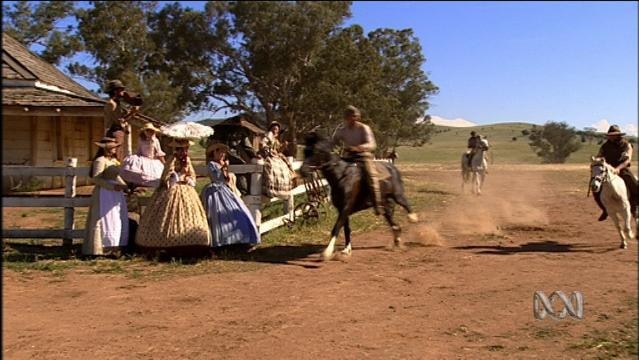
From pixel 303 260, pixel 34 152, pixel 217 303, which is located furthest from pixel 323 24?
pixel 217 303

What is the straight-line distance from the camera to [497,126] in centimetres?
15212

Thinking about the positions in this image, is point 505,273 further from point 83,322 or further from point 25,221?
point 25,221

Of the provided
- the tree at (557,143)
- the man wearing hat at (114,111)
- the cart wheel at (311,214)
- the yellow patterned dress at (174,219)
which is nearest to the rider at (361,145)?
the yellow patterned dress at (174,219)

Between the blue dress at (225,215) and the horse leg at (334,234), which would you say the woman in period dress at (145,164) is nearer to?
the blue dress at (225,215)

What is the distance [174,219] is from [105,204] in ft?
3.51

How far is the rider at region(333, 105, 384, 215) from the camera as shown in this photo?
8.75 m

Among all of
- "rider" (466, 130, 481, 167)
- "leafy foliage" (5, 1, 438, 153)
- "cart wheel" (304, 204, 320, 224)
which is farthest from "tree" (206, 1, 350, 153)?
"cart wheel" (304, 204, 320, 224)

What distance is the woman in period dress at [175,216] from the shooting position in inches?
314

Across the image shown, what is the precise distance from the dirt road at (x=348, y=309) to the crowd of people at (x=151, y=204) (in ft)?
3.10

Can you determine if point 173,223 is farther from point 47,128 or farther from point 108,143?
point 47,128

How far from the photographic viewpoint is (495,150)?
95500 mm

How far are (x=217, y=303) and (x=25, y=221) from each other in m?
8.33

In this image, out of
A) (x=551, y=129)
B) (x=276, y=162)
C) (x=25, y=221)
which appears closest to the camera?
(x=276, y=162)

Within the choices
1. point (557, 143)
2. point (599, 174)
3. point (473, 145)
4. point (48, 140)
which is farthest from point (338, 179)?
point (557, 143)
